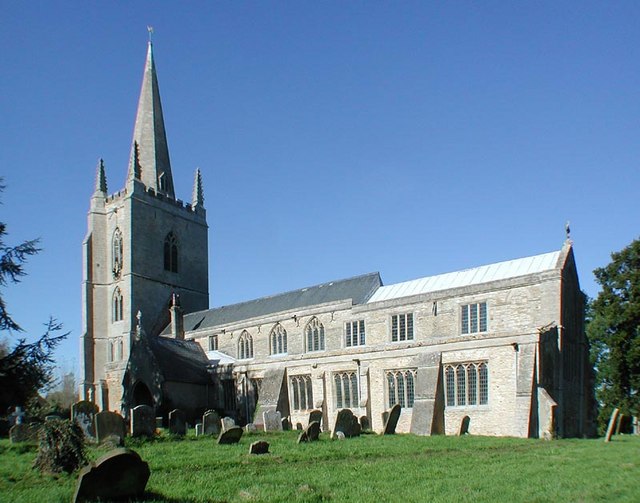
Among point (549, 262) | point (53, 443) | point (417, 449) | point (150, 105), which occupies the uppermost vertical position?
point (150, 105)

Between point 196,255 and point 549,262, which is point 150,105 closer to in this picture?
point 196,255

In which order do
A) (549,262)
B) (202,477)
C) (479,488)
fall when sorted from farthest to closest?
1. (549,262)
2. (202,477)
3. (479,488)

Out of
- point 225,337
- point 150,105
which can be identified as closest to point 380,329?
point 225,337

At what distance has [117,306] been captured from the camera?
49.2 metres

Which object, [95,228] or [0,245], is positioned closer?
[0,245]

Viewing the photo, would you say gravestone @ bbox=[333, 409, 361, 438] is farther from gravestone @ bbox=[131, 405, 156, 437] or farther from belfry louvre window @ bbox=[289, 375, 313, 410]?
belfry louvre window @ bbox=[289, 375, 313, 410]

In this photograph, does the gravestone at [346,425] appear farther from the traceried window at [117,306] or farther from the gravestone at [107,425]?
the traceried window at [117,306]

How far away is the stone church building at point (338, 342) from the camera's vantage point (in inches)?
1075

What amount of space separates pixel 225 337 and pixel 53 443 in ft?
92.0

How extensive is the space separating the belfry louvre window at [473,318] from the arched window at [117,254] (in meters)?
28.7

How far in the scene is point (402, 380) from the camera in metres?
30.8

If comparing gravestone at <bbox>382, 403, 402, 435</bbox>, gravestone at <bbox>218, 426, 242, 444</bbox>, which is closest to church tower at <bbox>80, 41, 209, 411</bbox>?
gravestone at <bbox>382, 403, 402, 435</bbox>

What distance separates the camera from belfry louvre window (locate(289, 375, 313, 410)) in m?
34.7

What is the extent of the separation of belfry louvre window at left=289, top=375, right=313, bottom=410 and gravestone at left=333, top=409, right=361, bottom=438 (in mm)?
10320
